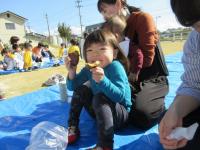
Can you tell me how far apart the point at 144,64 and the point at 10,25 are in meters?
35.0

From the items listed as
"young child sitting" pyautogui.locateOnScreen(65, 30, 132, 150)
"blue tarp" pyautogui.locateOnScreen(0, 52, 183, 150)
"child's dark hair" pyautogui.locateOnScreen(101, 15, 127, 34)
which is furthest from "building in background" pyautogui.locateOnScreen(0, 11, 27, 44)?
"young child sitting" pyautogui.locateOnScreen(65, 30, 132, 150)

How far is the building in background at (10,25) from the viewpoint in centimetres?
3416

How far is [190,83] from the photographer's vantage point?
150 cm

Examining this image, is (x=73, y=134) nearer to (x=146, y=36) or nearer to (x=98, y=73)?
(x=98, y=73)

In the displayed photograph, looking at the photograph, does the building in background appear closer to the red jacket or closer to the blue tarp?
the blue tarp

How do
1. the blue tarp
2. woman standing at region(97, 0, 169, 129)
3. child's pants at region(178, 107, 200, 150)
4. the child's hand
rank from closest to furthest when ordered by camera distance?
child's pants at region(178, 107, 200, 150), the child's hand, the blue tarp, woman standing at region(97, 0, 169, 129)

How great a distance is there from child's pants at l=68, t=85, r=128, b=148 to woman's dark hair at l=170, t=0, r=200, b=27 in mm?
999

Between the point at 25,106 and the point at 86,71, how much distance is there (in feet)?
4.00

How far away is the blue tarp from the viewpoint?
2.07 meters

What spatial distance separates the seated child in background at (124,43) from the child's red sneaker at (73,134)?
2.35 ft

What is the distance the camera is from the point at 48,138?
1.94 m

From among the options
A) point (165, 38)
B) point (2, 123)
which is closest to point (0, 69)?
point (2, 123)

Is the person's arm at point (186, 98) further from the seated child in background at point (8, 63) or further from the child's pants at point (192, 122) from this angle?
the seated child in background at point (8, 63)

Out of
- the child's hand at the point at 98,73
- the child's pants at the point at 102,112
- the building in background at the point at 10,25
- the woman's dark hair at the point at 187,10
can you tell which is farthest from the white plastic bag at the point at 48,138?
the building in background at the point at 10,25
